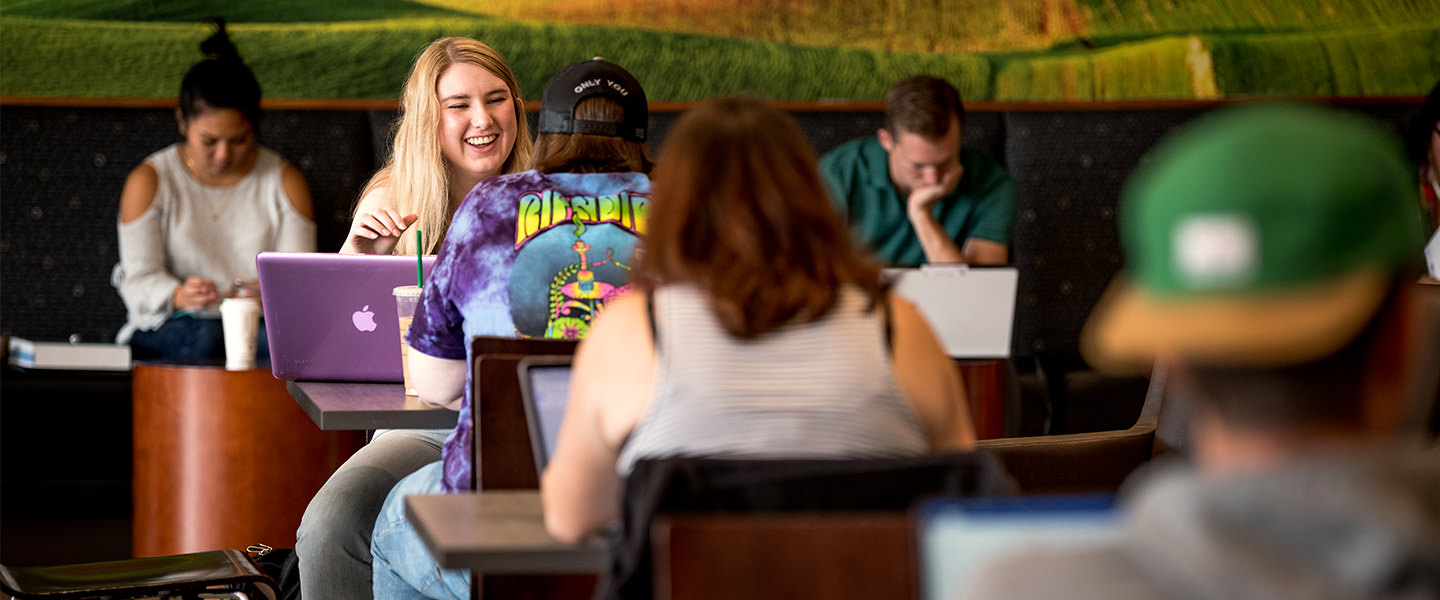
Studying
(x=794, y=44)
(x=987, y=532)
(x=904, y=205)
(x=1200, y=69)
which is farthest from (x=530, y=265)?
(x=1200, y=69)

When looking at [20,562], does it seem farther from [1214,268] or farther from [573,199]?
[1214,268]

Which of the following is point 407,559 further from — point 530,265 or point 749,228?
point 749,228

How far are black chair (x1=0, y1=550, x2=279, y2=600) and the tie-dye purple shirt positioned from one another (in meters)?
0.35

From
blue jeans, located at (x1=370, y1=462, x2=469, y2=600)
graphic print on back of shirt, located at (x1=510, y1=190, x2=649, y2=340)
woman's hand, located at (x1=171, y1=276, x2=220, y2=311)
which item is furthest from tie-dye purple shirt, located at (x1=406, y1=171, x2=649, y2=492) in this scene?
woman's hand, located at (x1=171, y1=276, x2=220, y2=311)

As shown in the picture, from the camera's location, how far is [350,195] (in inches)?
174

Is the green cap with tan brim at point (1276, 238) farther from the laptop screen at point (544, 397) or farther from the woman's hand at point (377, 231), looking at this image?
the woman's hand at point (377, 231)

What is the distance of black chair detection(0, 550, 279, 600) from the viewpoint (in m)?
1.90

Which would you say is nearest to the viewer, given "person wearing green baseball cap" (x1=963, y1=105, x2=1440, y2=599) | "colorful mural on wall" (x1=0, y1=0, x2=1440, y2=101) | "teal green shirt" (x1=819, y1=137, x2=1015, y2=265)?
"person wearing green baseball cap" (x1=963, y1=105, x2=1440, y2=599)

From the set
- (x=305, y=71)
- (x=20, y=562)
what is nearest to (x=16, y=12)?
(x=305, y=71)

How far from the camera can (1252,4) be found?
17.3ft

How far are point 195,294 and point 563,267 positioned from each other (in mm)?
2226

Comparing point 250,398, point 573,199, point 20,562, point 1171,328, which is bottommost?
point 20,562

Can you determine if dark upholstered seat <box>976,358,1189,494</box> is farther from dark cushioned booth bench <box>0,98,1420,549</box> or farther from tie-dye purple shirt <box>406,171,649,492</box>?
dark cushioned booth bench <box>0,98,1420,549</box>

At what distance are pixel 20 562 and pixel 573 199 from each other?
2.38 m
